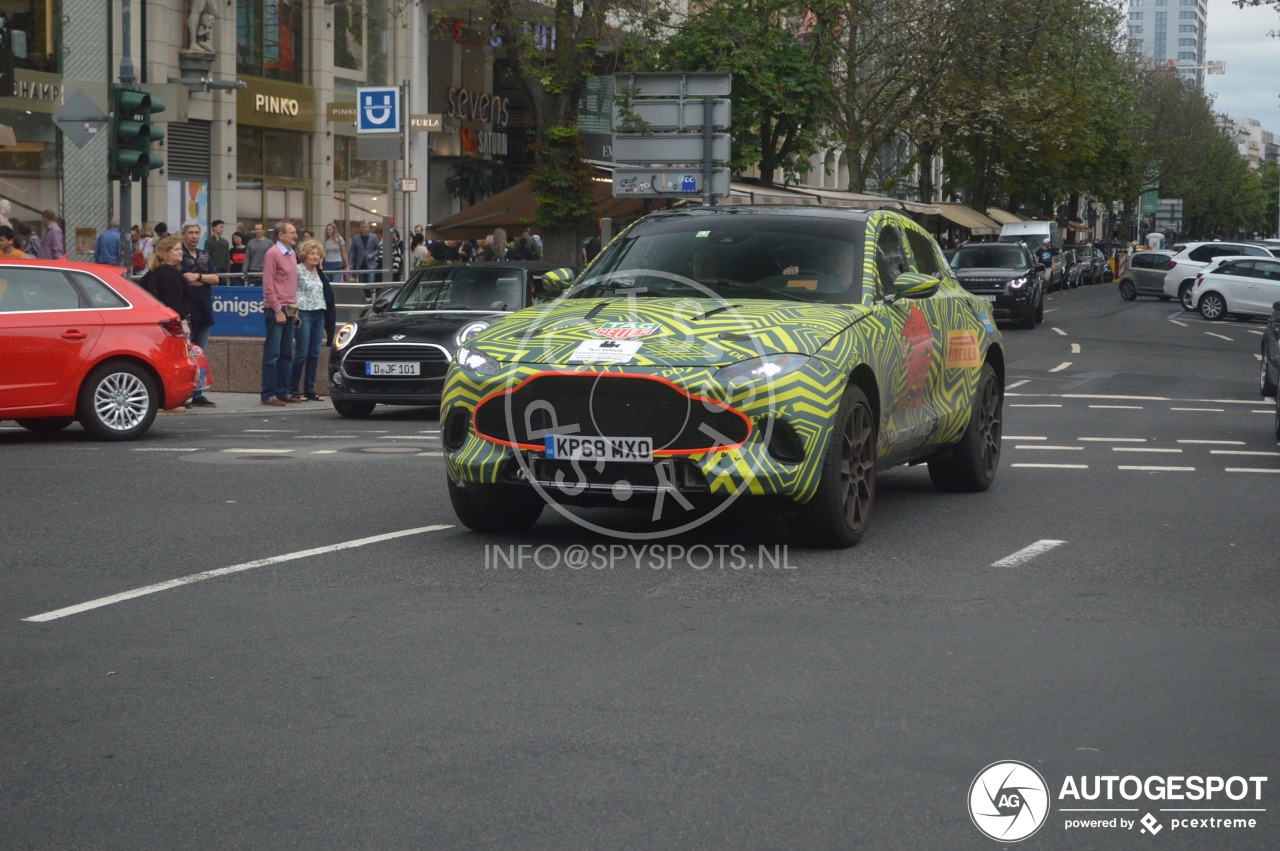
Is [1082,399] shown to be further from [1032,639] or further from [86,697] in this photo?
[86,697]

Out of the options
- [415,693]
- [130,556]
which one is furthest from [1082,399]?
[415,693]

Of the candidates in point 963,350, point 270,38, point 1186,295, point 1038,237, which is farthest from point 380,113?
point 1038,237

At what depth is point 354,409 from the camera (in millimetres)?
17672

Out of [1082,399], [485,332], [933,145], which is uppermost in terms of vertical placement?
[933,145]

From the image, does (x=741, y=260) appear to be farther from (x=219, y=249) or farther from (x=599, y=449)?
(x=219, y=249)

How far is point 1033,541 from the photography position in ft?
29.4

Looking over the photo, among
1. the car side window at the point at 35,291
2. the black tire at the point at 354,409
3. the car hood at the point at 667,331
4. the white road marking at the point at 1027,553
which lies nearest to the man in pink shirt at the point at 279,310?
the black tire at the point at 354,409

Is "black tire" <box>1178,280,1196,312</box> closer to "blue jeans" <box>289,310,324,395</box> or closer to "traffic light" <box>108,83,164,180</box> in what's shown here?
"blue jeans" <box>289,310,324,395</box>

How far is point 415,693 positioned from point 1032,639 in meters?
2.38

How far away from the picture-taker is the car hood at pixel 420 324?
17.0 meters

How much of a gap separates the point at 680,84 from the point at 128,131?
24.5ft

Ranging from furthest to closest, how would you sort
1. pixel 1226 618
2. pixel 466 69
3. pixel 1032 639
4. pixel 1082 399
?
pixel 466 69, pixel 1082 399, pixel 1226 618, pixel 1032 639

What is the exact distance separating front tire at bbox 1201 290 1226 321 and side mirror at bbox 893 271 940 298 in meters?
37.1

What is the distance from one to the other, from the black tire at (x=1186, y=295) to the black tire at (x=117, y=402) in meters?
35.6
